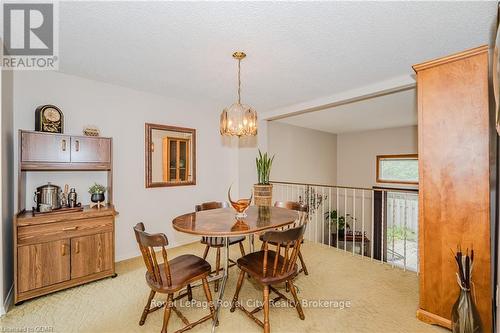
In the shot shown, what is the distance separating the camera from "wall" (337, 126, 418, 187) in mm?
5789

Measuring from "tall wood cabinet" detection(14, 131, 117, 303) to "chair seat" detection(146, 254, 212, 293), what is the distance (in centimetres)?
108

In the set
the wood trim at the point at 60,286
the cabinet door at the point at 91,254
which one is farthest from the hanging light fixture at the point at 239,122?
the wood trim at the point at 60,286

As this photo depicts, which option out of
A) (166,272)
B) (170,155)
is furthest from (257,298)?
(170,155)

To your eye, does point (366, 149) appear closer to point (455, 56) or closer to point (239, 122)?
point (455, 56)

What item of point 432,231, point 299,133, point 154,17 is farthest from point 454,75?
point 299,133

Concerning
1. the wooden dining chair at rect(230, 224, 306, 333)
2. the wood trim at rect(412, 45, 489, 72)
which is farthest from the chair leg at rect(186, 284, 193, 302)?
the wood trim at rect(412, 45, 489, 72)

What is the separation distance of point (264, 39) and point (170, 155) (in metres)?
2.32

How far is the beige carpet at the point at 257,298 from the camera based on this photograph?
6.13 ft

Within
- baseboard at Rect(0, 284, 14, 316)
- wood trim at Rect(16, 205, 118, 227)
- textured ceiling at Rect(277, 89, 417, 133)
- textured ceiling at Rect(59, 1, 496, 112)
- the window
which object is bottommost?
baseboard at Rect(0, 284, 14, 316)

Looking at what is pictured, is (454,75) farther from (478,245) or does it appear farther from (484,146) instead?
(478,245)

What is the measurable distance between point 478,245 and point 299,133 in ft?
14.8

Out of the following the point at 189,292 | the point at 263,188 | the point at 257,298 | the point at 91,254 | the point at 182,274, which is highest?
the point at 263,188

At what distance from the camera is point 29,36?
1.99 m

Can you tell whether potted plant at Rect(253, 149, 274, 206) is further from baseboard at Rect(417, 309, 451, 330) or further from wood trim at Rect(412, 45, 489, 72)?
wood trim at Rect(412, 45, 489, 72)
